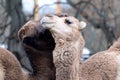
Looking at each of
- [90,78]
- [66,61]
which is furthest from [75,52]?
[90,78]

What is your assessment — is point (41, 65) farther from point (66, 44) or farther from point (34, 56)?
point (66, 44)

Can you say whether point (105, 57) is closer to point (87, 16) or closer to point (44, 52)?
point (44, 52)

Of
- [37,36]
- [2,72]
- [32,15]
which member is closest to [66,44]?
[37,36]

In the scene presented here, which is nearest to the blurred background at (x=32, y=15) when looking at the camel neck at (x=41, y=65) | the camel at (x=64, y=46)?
the camel neck at (x=41, y=65)

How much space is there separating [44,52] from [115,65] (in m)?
0.34

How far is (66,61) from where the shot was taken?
1.70m

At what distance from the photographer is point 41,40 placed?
5.79ft

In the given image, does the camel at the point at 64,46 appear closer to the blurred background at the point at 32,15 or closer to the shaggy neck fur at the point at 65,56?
the shaggy neck fur at the point at 65,56

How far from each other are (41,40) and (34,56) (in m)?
0.09

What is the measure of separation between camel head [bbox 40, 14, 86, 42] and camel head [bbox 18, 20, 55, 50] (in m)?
0.03

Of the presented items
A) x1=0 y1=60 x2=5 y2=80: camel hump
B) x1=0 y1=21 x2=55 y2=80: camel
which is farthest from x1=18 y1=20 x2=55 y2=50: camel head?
x1=0 y1=60 x2=5 y2=80: camel hump

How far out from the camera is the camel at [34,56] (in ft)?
5.77

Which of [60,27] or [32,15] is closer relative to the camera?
[60,27]

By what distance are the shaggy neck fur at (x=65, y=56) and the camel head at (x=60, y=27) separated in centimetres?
1
